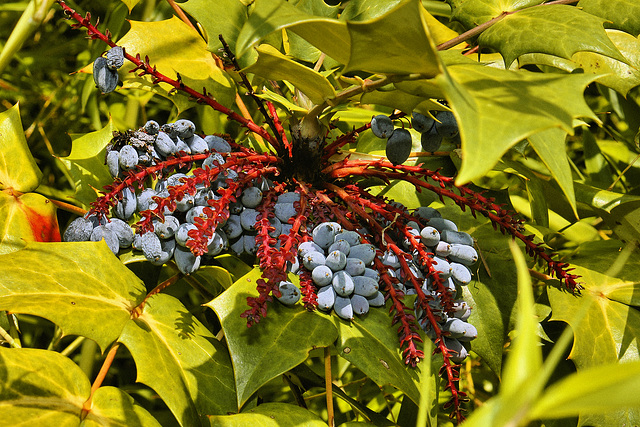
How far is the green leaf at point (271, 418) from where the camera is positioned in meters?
0.57

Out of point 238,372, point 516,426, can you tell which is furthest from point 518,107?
point 238,372

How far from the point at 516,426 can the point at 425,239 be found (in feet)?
1.58

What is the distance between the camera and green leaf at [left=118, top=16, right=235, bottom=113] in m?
0.85

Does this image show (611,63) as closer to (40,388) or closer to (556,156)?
(556,156)

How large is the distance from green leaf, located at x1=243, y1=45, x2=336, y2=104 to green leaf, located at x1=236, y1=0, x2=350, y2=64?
0.15ft

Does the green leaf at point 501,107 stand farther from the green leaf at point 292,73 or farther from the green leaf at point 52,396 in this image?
the green leaf at point 52,396

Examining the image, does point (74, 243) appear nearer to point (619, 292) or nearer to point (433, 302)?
point (433, 302)

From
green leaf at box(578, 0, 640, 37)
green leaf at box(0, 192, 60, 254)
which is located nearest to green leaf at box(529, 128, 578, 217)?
green leaf at box(578, 0, 640, 37)

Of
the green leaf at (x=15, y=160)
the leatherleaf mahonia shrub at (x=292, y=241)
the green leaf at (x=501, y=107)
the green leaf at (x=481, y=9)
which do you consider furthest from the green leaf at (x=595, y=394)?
the green leaf at (x=15, y=160)

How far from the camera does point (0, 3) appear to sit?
1.33 metres

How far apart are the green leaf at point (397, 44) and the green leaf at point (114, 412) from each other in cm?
49

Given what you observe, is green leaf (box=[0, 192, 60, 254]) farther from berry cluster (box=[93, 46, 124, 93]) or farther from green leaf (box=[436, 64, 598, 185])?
green leaf (box=[436, 64, 598, 185])

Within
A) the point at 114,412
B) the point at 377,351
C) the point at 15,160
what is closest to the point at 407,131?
the point at 377,351

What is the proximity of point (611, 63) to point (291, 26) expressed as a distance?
0.72 meters
